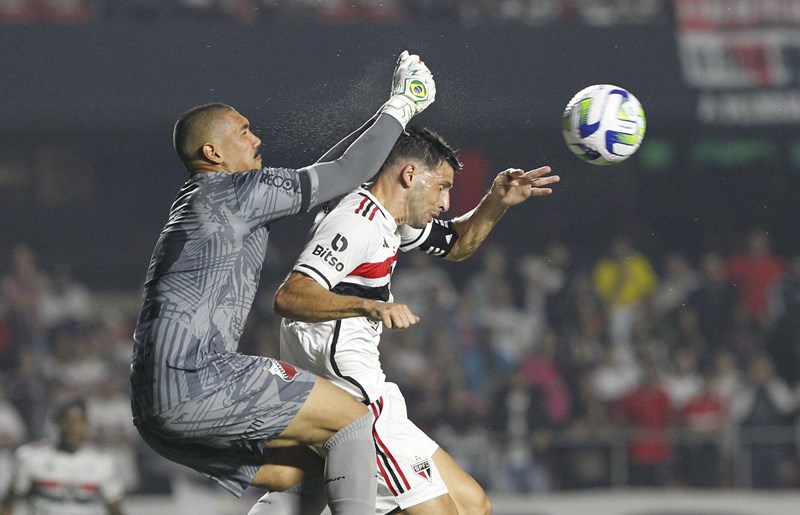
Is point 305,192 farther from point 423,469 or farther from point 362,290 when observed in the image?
point 423,469

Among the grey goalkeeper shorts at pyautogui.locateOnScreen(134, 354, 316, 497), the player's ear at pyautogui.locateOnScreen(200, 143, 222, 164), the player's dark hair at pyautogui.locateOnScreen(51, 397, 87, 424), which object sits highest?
the player's ear at pyautogui.locateOnScreen(200, 143, 222, 164)

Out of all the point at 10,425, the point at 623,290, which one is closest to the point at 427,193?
the point at 10,425

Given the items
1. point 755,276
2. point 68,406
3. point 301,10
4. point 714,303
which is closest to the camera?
point 68,406

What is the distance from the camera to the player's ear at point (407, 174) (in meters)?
5.76

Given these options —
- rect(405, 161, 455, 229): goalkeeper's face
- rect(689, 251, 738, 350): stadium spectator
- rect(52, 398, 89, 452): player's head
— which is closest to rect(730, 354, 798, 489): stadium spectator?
rect(689, 251, 738, 350): stadium spectator

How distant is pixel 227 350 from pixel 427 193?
4.29 feet

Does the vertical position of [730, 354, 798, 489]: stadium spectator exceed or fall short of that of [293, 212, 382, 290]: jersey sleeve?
it falls short

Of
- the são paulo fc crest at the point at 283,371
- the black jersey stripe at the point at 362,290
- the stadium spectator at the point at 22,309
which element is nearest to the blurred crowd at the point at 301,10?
the stadium spectator at the point at 22,309

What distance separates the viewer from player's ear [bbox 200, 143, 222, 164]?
5172mm

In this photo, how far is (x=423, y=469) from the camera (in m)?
5.59

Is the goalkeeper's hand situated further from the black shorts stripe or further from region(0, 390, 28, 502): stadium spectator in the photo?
region(0, 390, 28, 502): stadium spectator

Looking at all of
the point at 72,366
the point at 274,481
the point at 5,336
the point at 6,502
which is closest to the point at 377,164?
the point at 274,481

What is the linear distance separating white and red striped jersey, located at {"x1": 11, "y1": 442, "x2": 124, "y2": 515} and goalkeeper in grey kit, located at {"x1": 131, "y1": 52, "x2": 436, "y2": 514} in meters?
4.99

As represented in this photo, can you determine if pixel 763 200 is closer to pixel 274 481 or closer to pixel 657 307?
pixel 657 307
